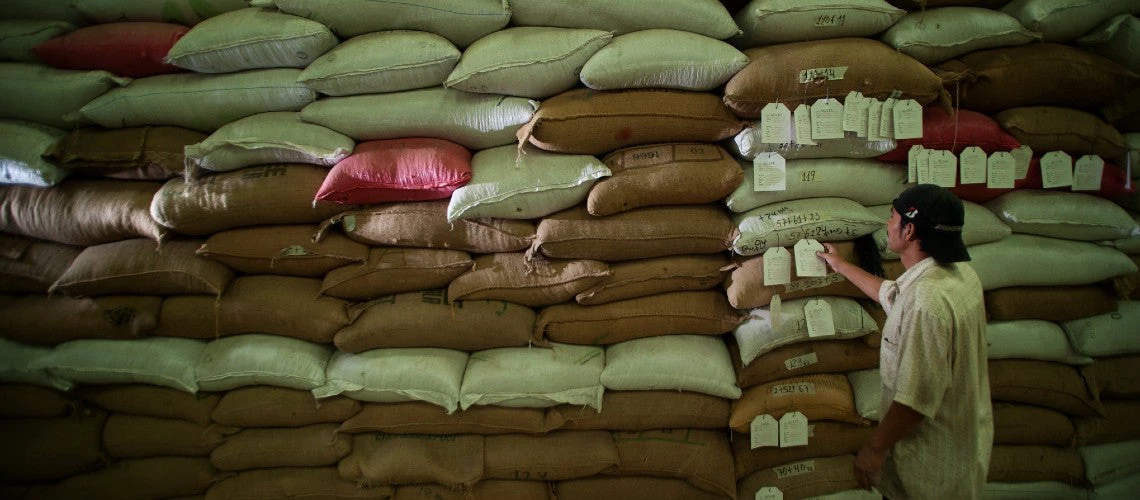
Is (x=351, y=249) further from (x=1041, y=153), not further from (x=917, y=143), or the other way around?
(x=1041, y=153)

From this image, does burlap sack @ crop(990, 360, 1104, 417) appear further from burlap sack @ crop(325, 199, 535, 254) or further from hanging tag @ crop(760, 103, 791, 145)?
burlap sack @ crop(325, 199, 535, 254)

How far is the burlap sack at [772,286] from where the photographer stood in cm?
202

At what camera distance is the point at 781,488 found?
7.27 feet

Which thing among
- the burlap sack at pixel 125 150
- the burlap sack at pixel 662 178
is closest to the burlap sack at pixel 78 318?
the burlap sack at pixel 125 150

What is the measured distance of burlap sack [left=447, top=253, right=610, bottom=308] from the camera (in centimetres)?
204

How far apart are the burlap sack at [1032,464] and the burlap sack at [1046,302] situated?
0.61 m

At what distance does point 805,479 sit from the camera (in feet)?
A: 7.29

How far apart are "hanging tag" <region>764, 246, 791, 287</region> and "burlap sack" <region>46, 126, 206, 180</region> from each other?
7.28 ft

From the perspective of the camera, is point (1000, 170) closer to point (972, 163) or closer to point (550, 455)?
point (972, 163)

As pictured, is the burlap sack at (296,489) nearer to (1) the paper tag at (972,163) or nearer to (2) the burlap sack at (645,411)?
(2) the burlap sack at (645,411)

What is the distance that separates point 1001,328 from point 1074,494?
0.90 meters

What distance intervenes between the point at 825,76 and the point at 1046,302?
4.48ft

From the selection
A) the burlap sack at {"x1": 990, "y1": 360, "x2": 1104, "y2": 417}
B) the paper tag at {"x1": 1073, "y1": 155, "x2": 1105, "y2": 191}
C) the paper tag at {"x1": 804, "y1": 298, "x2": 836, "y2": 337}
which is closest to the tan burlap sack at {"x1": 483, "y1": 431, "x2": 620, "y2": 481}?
the paper tag at {"x1": 804, "y1": 298, "x2": 836, "y2": 337}

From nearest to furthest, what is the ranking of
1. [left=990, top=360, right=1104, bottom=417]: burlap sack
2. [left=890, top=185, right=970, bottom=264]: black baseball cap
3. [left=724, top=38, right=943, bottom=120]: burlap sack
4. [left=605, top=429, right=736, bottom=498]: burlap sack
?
[left=890, top=185, right=970, bottom=264]: black baseball cap, [left=724, top=38, right=943, bottom=120]: burlap sack, [left=605, top=429, right=736, bottom=498]: burlap sack, [left=990, top=360, right=1104, bottom=417]: burlap sack
